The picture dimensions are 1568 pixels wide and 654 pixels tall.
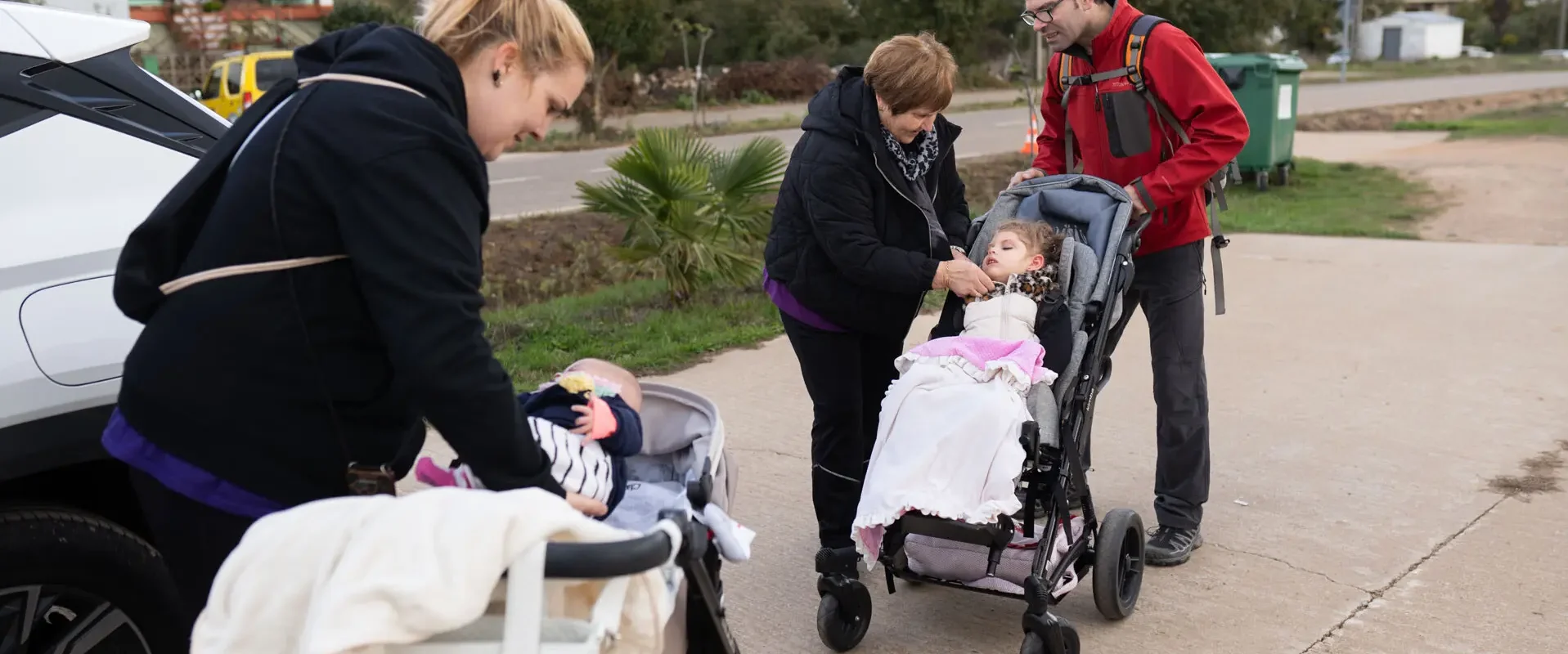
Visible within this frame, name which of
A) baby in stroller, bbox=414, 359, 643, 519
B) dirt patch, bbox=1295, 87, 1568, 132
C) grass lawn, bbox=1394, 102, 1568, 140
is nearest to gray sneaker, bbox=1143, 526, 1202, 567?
baby in stroller, bbox=414, 359, 643, 519

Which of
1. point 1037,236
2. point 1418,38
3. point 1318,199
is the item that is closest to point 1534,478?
point 1037,236

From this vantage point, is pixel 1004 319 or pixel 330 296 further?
pixel 1004 319

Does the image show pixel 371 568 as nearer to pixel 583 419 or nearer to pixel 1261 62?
pixel 583 419

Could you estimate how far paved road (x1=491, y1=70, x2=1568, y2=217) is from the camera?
16344mm

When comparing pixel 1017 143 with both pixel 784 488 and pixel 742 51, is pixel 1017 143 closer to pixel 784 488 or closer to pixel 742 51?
pixel 784 488

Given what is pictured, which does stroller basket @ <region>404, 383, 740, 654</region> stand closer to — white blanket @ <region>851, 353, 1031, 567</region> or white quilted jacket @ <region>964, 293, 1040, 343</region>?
white blanket @ <region>851, 353, 1031, 567</region>

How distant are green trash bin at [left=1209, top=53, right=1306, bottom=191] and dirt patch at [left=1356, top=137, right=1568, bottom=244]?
1.73m

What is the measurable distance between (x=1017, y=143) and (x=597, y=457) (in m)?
19.4

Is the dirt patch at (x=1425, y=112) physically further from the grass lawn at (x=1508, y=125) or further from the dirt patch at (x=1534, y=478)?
the dirt patch at (x=1534, y=478)

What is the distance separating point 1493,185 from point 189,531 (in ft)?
50.2

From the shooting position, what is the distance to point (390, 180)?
2.04m

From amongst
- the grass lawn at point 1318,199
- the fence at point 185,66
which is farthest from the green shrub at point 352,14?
the grass lawn at point 1318,199

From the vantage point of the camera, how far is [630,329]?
815 centimetres

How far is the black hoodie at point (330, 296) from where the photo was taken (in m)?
2.04
